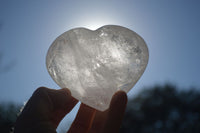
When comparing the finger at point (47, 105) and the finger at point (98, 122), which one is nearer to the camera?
the finger at point (47, 105)

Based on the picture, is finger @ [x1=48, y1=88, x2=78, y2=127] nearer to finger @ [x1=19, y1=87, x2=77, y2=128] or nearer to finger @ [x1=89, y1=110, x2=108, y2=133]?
finger @ [x1=19, y1=87, x2=77, y2=128]

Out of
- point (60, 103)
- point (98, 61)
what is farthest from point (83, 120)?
point (98, 61)

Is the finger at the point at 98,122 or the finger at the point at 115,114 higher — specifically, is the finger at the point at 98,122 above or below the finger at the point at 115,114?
below

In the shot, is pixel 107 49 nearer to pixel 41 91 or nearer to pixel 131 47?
pixel 131 47

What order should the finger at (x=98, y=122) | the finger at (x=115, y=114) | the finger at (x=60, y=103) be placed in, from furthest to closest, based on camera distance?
the finger at (x=98, y=122) → the finger at (x=60, y=103) → the finger at (x=115, y=114)

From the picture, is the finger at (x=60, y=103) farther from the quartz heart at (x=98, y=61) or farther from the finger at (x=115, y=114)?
the finger at (x=115, y=114)

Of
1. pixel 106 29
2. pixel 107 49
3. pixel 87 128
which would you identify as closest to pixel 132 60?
pixel 107 49

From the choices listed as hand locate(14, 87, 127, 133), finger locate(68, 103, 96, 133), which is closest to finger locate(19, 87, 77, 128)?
hand locate(14, 87, 127, 133)

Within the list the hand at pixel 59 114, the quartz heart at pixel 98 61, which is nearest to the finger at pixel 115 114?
the hand at pixel 59 114

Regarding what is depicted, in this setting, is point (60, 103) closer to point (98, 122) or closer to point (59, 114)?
point (59, 114)
